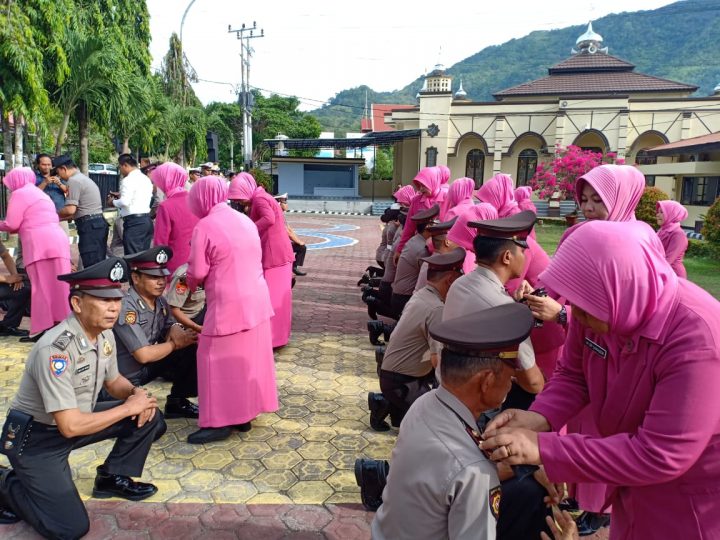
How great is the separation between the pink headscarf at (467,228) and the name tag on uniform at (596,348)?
1933 mm

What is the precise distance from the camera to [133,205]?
7.16m

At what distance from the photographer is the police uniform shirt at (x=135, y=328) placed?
3598mm

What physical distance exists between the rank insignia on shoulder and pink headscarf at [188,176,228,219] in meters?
1.52

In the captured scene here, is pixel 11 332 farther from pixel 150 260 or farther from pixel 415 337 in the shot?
pixel 415 337

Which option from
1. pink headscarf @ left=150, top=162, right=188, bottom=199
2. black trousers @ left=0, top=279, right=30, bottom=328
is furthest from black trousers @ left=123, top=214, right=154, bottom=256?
pink headscarf @ left=150, top=162, right=188, bottom=199

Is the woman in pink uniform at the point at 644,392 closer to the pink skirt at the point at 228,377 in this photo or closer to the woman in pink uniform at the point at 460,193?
the pink skirt at the point at 228,377

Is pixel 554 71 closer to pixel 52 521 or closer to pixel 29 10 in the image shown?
pixel 29 10

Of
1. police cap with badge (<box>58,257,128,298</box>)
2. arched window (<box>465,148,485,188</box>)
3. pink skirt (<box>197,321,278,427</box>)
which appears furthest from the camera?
arched window (<box>465,148,485,188</box>)

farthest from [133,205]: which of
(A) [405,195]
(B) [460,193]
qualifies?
(B) [460,193]

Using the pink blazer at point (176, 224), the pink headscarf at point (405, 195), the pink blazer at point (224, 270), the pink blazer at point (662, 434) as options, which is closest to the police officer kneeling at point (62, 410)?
the pink blazer at point (224, 270)

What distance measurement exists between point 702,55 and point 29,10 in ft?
434

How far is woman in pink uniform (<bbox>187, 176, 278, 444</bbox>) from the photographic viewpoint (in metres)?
3.81

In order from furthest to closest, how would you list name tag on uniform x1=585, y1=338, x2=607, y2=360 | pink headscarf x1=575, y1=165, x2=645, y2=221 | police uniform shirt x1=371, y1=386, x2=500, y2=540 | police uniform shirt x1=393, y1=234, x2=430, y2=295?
police uniform shirt x1=393, y1=234, x2=430, y2=295
pink headscarf x1=575, y1=165, x2=645, y2=221
name tag on uniform x1=585, y1=338, x2=607, y2=360
police uniform shirt x1=371, y1=386, x2=500, y2=540

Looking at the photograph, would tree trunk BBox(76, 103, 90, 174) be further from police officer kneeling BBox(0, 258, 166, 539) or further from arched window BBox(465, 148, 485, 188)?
arched window BBox(465, 148, 485, 188)
